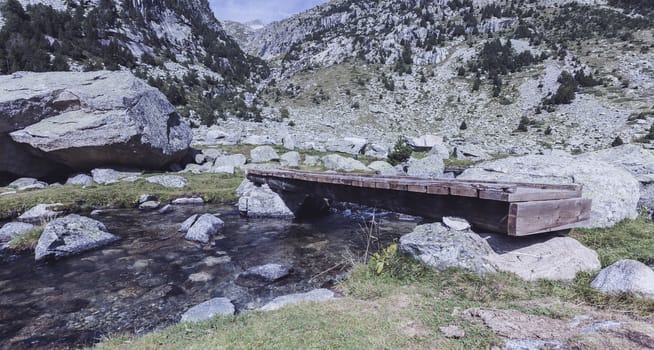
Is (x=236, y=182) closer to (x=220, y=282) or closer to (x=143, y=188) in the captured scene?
(x=143, y=188)

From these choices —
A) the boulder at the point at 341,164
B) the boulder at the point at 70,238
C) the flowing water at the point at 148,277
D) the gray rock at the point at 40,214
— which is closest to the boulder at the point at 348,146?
the boulder at the point at 341,164

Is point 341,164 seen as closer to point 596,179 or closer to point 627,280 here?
point 596,179

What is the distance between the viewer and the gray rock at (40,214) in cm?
1291

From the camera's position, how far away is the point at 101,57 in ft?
154

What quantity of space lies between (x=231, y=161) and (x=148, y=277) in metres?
17.9

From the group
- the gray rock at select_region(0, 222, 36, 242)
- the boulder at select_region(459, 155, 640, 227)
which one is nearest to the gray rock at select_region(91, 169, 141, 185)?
the gray rock at select_region(0, 222, 36, 242)

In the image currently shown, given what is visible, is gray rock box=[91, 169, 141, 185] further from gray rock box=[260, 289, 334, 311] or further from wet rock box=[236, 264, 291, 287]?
gray rock box=[260, 289, 334, 311]

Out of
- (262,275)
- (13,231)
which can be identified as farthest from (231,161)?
(262,275)

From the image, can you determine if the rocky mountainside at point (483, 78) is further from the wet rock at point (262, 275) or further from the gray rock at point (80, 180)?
the wet rock at point (262, 275)

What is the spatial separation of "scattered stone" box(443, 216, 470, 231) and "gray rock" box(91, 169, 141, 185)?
1874 centimetres

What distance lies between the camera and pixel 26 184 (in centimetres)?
1802

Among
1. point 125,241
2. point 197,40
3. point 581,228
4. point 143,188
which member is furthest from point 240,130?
point 197,40

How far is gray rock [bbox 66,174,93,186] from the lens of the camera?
18406mm

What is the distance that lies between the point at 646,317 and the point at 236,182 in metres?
19.3
